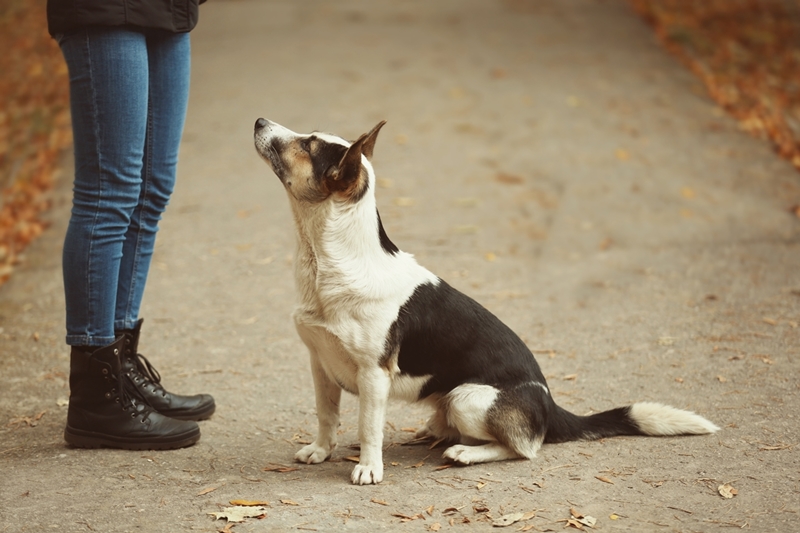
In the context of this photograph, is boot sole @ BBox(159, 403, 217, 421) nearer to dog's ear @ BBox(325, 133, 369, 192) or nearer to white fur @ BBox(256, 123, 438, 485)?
white fur @ BBox(256, 123, 438, 485)

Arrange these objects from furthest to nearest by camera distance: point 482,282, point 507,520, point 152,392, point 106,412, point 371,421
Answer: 1. point 482,282
2. point 152,392
3. point 106,412
4. point 371,421
5. point 507,520

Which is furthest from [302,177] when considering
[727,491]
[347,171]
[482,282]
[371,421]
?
[482,282]

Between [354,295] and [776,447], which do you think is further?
[776,447]

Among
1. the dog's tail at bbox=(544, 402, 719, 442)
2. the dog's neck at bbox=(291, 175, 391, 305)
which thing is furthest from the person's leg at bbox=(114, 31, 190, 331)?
the dog's tail at bbox=(544, 402, 719, 442)

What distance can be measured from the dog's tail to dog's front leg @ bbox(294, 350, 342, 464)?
3.31 feet

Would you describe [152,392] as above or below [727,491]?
above

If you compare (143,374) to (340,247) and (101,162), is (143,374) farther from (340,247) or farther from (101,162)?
(340,247)

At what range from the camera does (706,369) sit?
4531 millimetres

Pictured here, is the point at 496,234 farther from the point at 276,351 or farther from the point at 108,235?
the point at 108,235

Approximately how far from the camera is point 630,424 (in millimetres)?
3668

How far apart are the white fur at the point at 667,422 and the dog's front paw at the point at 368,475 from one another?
1243 millimetres

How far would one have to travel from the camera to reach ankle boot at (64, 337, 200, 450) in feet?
11.6

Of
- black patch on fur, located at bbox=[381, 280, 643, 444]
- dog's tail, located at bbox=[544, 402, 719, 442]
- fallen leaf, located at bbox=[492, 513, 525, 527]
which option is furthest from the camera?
dog's tail, located at bbox=[544, 402, 719, 442]

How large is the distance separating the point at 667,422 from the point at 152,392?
8.17 feet
